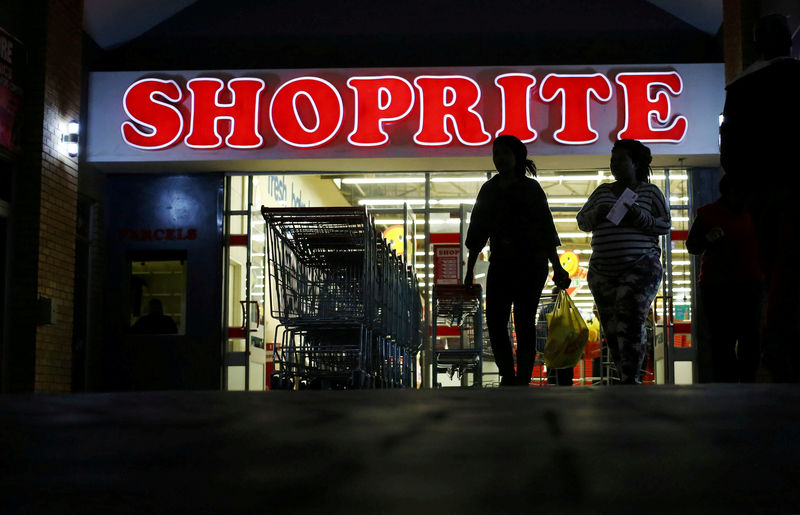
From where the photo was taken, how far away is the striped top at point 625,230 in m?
4.91

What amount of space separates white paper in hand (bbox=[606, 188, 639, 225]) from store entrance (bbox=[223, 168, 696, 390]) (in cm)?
644

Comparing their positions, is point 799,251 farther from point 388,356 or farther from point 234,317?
point 234,317

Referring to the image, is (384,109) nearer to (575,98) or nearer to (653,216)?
(575,98)

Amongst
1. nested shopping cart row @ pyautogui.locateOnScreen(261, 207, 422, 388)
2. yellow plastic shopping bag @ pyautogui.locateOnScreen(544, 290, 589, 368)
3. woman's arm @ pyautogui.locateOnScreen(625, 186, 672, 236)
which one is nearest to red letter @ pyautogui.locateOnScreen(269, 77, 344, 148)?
nested shopping cart row @ pyautogui.locateOnScreen(261, 207, 422, 388)

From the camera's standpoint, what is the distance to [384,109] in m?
11.4

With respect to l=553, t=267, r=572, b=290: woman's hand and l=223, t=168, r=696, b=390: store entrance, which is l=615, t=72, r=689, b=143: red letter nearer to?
l=223, t=168, r=696, b=390: store entrance

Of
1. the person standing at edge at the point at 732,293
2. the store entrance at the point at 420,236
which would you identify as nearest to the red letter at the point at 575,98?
the store entrance at the point at 420,236

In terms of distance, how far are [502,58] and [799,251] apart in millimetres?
8495

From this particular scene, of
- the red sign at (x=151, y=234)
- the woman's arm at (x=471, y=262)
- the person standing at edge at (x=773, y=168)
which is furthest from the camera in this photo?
the red sign at (x=151, y=234)

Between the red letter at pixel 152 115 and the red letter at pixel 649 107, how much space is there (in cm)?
486

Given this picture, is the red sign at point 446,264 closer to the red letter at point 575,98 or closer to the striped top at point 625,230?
the red letter at point 575,98

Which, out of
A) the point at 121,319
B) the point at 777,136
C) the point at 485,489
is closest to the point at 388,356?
the point at 777,136

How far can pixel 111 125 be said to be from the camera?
1151 centimetres

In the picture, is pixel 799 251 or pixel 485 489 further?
pixel 799 251
